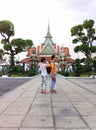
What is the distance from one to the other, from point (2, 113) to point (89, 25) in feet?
156

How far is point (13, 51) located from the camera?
193 feet

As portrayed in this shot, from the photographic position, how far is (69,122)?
269 inches

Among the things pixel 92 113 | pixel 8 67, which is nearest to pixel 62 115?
pixel 92 113

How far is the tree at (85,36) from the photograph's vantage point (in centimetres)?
5387

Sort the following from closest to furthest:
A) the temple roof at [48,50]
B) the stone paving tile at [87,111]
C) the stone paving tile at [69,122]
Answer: the stone paving tile at [69,122]
the stone paving tile at [87,111]
the temple roof at [48,50]

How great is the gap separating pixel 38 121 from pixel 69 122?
70 cm

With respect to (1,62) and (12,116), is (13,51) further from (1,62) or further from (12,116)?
(12,116)

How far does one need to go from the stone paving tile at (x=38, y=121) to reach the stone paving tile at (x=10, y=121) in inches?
5.7

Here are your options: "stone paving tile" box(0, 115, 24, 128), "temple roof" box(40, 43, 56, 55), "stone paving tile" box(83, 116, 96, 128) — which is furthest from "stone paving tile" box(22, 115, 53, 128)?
"temple roof" box(40, 43, 56, 55)

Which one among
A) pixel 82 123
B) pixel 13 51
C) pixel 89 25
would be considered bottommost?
pixel 82 123

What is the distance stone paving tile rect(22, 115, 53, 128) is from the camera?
6465mm

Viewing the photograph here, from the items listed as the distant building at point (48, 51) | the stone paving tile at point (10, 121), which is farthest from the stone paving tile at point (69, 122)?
the distant building at point (48, 51)

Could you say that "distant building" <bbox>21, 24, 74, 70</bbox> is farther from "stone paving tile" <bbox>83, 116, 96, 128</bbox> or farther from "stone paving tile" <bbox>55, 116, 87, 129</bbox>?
"stone paving tile" <bbox>55, 116, 87, 129</bbox>

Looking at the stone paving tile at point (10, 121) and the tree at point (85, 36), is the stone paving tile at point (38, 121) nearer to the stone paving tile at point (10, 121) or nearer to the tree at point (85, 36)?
the stone paving tile at point (10, 121)
